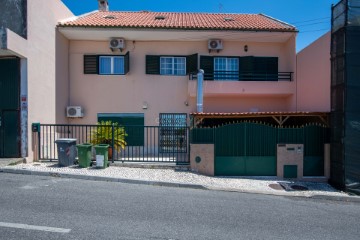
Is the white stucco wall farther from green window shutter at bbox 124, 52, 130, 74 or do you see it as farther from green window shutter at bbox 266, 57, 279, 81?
green window shutter at bbox 266, 57, 279, 81

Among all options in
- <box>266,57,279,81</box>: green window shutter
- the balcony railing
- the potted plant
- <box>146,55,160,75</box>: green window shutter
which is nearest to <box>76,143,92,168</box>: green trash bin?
the potted plant

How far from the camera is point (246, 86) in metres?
13.2

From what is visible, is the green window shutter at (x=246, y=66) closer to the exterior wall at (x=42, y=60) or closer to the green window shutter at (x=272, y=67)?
the green window shutter at (x=272, y=67)

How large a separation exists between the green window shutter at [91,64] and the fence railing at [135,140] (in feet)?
10.7

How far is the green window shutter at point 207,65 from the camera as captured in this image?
45.3 feet

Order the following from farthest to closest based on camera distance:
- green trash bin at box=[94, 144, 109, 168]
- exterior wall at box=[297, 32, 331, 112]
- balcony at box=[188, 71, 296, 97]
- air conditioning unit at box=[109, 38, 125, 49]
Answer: air conditioning unit at box=[109, 38, 125, 49]
balcony at box=[188, 71, 296, 97]
exterior wall at box=[297, 32, 331, 112]
green trash bin at box=[94, 144, 109, 168]

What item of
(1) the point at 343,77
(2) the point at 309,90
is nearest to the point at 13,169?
(1) the point at 343,77

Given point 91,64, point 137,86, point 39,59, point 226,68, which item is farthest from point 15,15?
point 226,68

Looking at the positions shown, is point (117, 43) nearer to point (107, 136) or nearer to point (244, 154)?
point (107, 136)

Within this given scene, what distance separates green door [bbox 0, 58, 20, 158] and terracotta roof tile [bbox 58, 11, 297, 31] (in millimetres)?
3877

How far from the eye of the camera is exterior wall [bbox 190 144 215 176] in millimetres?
9359

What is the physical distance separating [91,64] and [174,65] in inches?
178

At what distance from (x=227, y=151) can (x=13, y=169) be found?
745 centimetres

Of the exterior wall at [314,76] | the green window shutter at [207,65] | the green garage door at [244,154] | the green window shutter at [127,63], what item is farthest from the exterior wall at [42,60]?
the exterior wall at [314,76]
